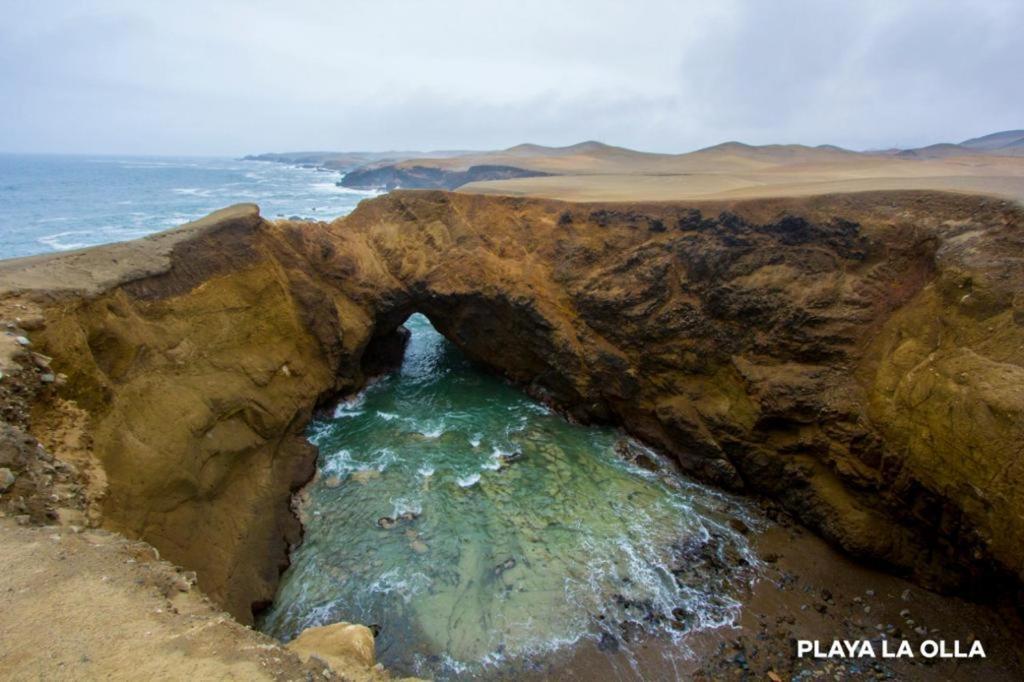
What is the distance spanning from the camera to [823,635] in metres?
9.60

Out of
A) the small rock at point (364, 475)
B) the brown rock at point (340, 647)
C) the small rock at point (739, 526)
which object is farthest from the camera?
the small rock at point (364, 475)

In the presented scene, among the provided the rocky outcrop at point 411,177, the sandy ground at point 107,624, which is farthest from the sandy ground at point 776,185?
the rocky outcrop at point 411,177

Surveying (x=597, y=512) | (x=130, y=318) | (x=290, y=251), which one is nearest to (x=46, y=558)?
(x=130, y=318)

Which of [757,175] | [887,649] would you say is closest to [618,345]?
[887,649]

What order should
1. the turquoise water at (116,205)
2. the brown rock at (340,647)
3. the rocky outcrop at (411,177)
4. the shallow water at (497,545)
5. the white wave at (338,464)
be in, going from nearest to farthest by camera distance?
the brown rock at (340,647), the shallow water at (497,545), the white wave at (338,464), the turquoise water at (116,205), the rocky outcrop at (411,177)

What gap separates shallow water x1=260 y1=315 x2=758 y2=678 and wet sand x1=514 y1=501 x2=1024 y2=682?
1.06 ft

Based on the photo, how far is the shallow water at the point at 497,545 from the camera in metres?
9.47

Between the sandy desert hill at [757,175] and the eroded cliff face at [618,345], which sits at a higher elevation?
the sandy desert hill at [757,175]

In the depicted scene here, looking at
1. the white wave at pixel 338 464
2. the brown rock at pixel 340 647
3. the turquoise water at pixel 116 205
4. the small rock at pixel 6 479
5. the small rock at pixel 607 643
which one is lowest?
the small rock at pixel 607 643

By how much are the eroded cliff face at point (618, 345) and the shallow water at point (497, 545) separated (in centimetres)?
98

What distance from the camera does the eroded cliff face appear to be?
363 inches

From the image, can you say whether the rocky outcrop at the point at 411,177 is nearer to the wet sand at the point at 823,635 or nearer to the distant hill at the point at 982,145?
the distant hill at the point at 982,145

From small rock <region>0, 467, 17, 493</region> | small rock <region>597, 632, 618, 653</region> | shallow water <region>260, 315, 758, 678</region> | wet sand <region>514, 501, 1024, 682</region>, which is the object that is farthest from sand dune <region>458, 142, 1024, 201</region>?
small rock <region>0, 467, 17, 493</region>

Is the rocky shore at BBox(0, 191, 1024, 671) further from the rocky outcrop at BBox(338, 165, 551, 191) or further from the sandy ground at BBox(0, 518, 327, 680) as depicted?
the rocky outcrop at BBox(338, 165, 551, 191)
